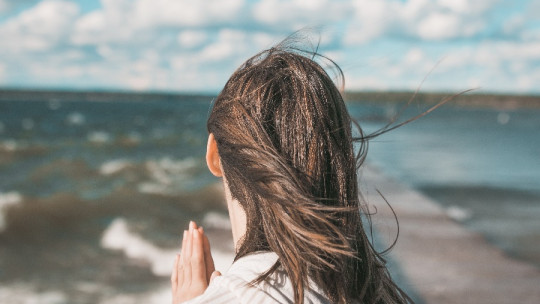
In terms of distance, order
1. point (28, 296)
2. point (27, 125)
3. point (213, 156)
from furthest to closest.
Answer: point (27, 125) → point (28, 296) → point (213, 156)

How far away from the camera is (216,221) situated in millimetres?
10750

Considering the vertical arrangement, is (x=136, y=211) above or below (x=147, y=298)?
above

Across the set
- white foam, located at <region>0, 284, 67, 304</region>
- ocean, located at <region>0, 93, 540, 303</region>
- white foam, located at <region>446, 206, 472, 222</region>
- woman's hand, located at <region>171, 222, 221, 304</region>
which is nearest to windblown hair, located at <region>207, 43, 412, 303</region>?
woman's hand, located at <region>171, 222, 221, 304</region>

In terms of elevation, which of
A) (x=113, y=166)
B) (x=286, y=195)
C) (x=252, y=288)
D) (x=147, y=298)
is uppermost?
(x=113, y=166)

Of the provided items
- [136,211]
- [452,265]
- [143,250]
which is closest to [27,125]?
[136,211]

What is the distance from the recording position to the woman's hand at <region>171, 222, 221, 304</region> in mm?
1596

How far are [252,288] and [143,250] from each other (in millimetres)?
8384

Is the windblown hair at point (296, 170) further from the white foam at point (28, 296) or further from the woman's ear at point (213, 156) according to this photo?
the white foam at point (28, 296)

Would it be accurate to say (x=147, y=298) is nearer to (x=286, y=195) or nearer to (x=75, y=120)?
(x=286, y=195)

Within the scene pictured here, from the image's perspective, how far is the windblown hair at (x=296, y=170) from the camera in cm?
141

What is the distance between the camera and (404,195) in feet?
36.9

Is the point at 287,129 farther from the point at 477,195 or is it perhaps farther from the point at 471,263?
the point at 477,195

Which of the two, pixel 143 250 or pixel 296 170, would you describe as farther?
pixel 143 250

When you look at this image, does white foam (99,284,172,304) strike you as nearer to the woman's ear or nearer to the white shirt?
the woman's ear
